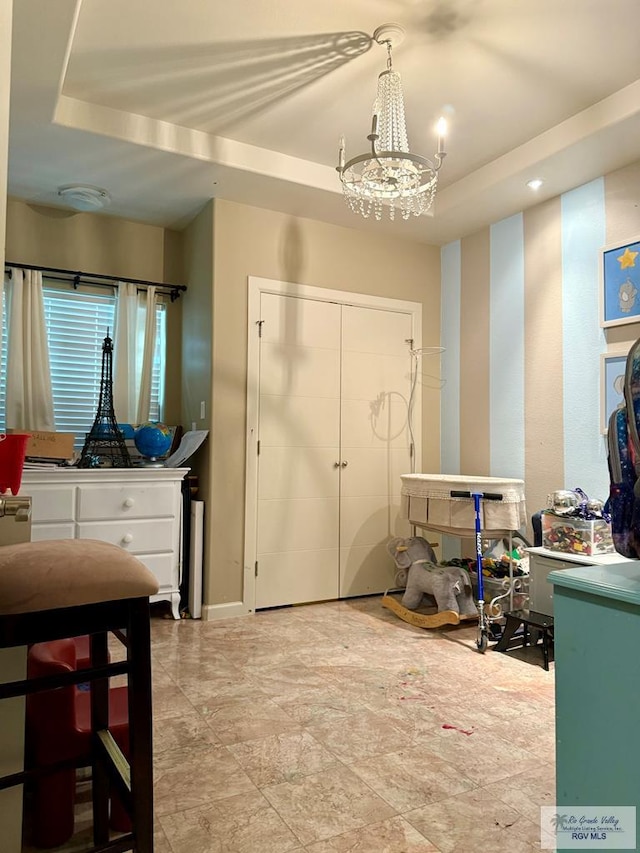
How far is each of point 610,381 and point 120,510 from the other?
2.87 m

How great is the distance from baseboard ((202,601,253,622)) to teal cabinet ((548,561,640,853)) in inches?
108

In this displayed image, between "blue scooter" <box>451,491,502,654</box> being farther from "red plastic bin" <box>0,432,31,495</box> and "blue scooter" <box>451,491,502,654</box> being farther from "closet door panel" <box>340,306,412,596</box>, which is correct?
"red plastic bin" <box>0,432,31,495</box>

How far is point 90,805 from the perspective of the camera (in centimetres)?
171

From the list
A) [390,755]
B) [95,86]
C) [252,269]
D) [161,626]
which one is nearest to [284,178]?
[252,269]

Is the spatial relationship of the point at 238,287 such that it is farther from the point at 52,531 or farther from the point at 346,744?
the point at 346,744

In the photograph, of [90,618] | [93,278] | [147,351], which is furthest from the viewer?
[147,351]

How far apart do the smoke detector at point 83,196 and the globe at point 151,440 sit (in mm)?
1454

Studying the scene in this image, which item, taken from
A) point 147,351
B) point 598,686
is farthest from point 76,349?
point 598,686

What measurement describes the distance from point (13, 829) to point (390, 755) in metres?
1.18

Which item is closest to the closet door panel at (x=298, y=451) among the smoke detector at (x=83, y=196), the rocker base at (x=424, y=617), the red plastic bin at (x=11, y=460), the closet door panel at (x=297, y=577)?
Result: the closet door panel at (x=297, y=577)

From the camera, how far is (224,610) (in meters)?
3.64

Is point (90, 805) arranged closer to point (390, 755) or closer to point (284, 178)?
point (390, 755)

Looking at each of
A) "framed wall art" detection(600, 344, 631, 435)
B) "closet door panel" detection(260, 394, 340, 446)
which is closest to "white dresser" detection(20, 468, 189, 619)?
"closet door panel" detection(260, 394, 340, 446)

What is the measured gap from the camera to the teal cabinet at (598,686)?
99 centimetres
